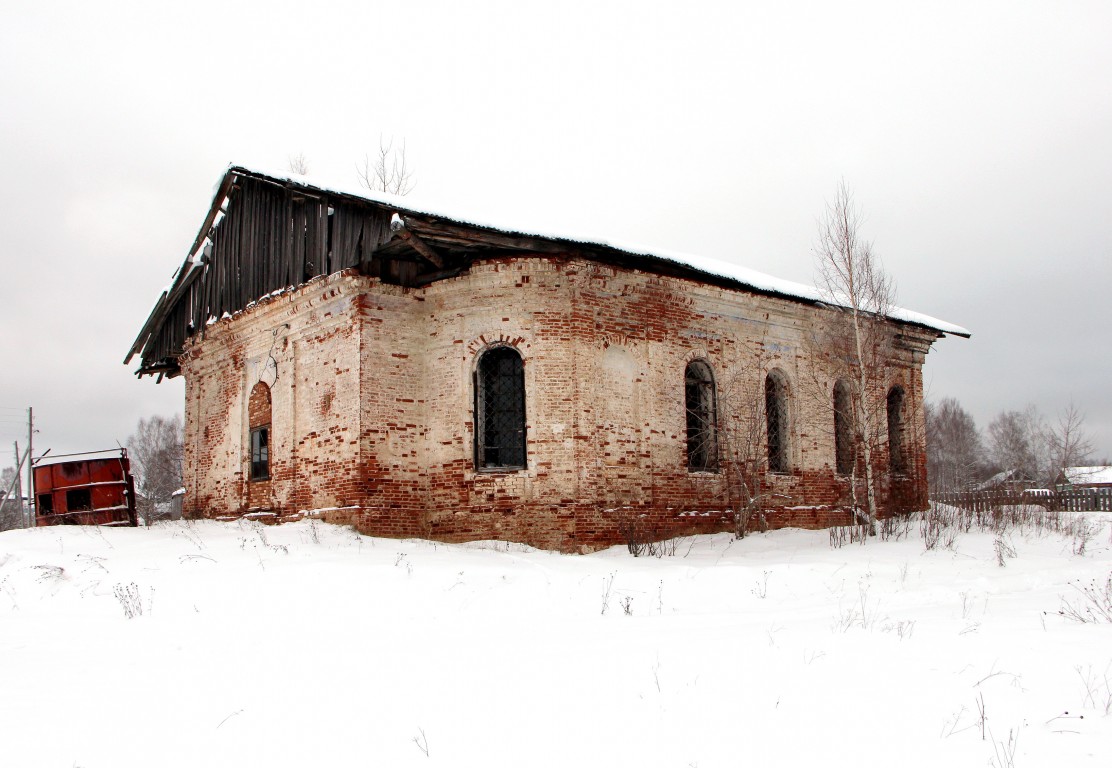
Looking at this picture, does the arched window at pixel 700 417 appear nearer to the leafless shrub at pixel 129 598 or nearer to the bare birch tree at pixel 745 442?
the bare birch tree at pixel 745 442

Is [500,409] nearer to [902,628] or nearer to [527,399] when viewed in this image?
[527,399]

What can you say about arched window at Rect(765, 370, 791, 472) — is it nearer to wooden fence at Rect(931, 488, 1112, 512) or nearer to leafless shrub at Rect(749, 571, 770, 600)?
wooden fence at Rect(931, 488, 1112, 512)

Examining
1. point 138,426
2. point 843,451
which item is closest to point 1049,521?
point 843,451

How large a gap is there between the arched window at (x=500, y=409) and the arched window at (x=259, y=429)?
4.23 m

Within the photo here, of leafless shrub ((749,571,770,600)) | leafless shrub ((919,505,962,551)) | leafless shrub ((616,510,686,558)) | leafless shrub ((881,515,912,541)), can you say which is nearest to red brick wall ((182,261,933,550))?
leafless shrub ((616,510,686,558))

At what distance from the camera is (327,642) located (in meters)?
6.79

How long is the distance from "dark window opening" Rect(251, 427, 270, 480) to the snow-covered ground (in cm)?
490

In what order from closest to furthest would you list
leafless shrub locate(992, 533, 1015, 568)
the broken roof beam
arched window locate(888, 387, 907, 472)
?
leafless shrub locate(992, 533, 1015, 568)
the broken roof beam
arched window locate(888, 387, 907, 472)

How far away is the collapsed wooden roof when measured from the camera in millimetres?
12703

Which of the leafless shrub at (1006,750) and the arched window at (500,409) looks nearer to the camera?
the leafless shrub at (1006,750)

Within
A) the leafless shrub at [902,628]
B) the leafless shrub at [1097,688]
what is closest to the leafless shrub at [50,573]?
the leafless shrub at [902,628]

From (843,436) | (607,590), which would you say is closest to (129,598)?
(607,590)

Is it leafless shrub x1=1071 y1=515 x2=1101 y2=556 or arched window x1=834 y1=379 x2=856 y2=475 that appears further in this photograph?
arched window x1=834 y1=379 x2=856 y2=475

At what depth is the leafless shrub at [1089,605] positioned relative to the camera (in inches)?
266
